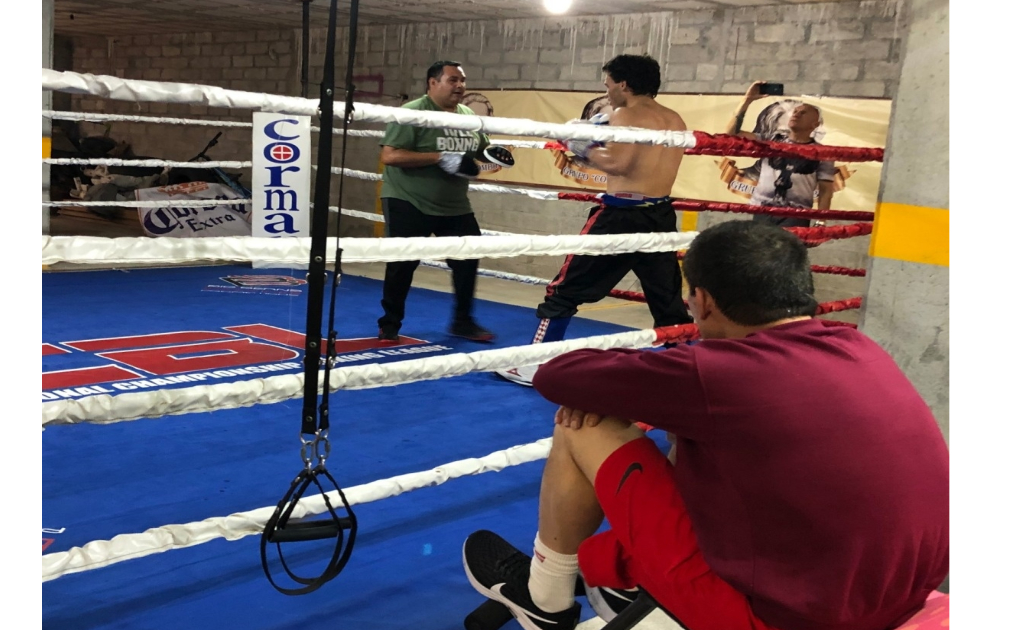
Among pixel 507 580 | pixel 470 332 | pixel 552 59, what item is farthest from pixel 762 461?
pixel 552 59

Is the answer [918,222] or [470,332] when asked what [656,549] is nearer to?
[918,222]

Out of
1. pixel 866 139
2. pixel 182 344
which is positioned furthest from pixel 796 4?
pixel 182 344

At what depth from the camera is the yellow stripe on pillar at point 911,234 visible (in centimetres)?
210

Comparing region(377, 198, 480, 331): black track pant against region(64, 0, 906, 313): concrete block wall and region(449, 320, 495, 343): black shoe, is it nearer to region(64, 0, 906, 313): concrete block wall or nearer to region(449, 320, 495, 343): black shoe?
region(449, 320, 495, 343): black shoe

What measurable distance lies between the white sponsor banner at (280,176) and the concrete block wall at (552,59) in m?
2.67

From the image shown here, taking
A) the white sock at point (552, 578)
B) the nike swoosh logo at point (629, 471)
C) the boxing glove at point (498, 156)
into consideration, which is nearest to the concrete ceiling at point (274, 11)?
the boxing glove at point (498, 156)

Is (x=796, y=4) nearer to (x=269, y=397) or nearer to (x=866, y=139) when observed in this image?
(x=866, y=139)

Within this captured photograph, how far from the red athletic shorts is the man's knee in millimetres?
14

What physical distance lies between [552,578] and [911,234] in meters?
1.22

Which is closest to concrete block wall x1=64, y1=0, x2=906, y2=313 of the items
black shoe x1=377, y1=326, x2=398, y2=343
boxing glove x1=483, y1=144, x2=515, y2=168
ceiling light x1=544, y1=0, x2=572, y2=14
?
ceiling light x1=544, y1=0, x2=572, y2=14

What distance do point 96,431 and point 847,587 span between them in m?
2.12

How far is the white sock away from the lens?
157 cm

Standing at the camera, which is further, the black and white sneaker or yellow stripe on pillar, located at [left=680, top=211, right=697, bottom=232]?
yellow stripe on pillar, located at [left=680, top=211, right=697, bottom=232]

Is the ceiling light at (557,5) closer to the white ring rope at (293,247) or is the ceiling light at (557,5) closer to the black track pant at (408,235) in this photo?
the black track pant at (408,235)
